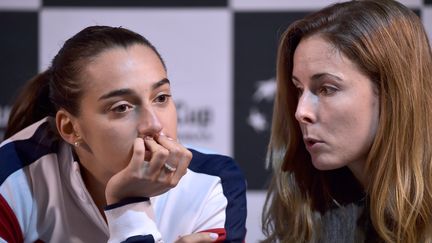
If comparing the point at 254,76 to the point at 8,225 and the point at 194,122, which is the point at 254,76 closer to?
the point at 194,122

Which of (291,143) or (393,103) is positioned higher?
(393,103)

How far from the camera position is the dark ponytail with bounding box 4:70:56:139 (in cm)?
150

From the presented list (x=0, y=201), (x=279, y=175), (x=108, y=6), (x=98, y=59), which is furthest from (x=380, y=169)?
(x=108, y=6)

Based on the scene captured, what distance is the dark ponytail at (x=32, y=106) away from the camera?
1.50m

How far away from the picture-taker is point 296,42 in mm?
1354

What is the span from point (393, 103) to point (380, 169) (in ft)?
0.43

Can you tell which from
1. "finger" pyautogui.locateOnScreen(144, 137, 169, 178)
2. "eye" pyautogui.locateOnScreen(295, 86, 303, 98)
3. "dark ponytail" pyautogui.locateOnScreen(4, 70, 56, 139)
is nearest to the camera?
"finger" pyautogui.locateOnScreen(144, 137, 169, 178)

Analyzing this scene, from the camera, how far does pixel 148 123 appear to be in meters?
1.23

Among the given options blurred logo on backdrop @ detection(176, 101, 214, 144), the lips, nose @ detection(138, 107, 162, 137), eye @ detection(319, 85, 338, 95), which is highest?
eye @ detection(319, 85, 338, 95)

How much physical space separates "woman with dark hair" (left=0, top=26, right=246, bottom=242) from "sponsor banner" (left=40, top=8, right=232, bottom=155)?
20.7 inches

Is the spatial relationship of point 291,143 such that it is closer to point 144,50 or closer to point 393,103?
point 393,103

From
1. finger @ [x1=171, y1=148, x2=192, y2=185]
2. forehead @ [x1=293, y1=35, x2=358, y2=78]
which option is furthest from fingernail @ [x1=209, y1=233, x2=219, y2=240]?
forehead @ [x1=293, y1=35, x2=358, y2=78]

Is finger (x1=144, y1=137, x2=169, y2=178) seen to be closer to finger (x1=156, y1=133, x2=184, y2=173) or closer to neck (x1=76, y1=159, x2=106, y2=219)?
finger (x1=156, y1=133, x2=184, y2=173)

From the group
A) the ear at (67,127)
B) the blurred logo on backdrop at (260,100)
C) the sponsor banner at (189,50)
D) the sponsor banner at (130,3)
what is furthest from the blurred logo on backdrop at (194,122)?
the ear at (67,127)
